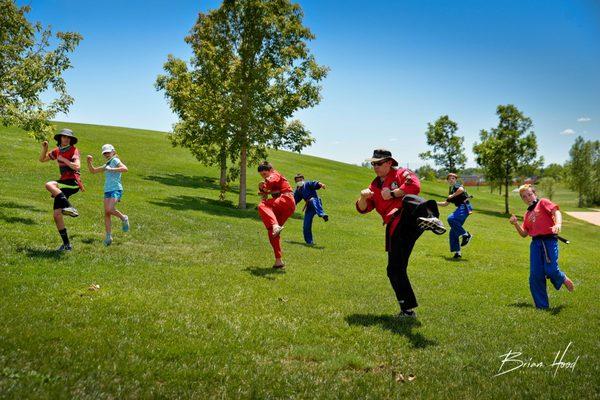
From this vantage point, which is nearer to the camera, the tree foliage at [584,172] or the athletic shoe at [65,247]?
the athletic shoe at [65,247]

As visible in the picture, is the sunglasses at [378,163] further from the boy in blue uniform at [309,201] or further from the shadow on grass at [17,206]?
the shadow on grass at [17,206]

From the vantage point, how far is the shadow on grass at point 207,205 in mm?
27038

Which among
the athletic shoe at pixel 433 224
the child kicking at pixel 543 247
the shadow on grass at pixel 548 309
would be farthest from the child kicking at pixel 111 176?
the shadow on grass at pixel 548 309

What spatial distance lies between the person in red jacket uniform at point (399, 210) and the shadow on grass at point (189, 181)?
106 ft

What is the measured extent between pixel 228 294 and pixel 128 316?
2536mm

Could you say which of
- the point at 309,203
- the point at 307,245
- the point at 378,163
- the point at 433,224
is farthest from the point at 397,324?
the point at 309,203

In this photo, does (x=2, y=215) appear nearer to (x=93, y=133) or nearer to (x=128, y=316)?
(x=128, y=316)

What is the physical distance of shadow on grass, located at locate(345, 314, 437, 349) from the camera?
24.2 feet

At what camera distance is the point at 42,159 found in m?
12.1

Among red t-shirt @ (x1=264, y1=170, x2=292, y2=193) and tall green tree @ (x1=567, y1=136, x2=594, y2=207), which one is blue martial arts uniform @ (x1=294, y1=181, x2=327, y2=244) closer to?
red t-shirt @ (x1=264, y1=170, x2=292, y2=193)

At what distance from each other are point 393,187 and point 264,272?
5.29 metres

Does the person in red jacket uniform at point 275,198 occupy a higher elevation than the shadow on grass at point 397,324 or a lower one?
higher

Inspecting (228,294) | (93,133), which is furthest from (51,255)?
(93,133)

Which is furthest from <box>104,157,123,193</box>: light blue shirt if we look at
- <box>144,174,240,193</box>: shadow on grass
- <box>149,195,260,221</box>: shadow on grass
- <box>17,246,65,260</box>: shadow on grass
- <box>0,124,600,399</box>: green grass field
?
<box>144,174,240,193</box>: shadow on grass
